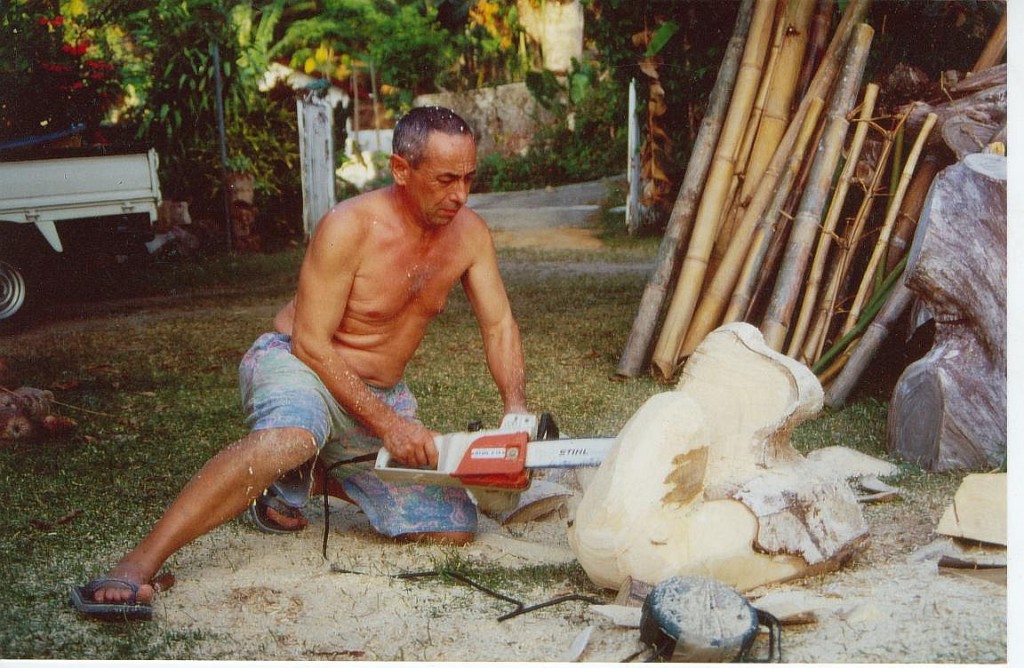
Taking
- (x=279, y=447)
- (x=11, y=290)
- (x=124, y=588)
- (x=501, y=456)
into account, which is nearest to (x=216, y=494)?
(x=279, y=447)

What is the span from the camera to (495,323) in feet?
9.44

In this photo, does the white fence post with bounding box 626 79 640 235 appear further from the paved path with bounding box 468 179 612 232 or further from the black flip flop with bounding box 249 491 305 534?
the black flip flop with bounding box 249 491 305 534

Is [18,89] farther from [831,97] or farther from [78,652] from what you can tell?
[831,97]

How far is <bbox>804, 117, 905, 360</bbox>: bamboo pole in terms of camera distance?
393 centimetres

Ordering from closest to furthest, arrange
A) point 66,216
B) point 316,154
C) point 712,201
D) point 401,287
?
point 401,287, point 712,201, point 66,216, point 316,154

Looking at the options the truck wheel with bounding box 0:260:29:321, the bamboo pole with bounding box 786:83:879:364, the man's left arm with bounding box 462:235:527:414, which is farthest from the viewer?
the truck wheel with bounding box 0:260:29:321

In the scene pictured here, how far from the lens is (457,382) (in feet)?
14.1

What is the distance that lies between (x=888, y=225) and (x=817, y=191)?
0.29 metres

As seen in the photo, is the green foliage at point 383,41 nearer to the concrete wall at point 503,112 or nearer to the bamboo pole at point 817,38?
the concrete wall at point 503,112

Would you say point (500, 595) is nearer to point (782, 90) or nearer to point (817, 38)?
point (782, 90)

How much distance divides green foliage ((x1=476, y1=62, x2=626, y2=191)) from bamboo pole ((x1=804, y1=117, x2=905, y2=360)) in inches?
275

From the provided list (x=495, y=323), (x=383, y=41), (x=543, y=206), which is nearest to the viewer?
(x=495, y=323)

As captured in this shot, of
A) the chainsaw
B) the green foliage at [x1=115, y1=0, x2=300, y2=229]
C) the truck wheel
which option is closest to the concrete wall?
the green foliage at [x1=115, y1=0, x2=300, y2=229]

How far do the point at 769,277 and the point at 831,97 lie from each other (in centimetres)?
73
